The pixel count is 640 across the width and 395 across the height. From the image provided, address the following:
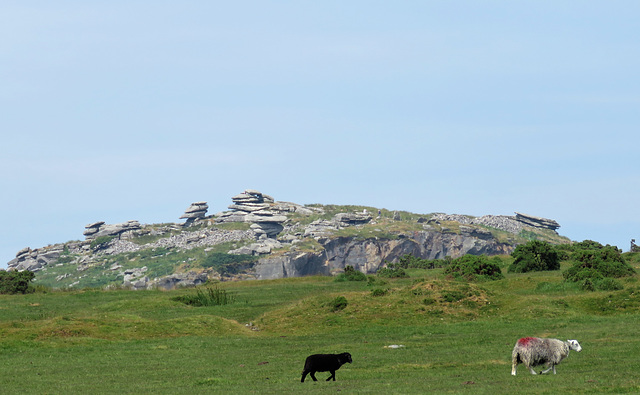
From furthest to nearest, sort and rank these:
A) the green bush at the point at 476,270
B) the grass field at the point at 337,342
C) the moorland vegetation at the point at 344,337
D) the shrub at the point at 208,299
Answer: the green bush at the point at 476,270
the shrub at the point at 208,299
the moorland vegetation at the point at 344,337
the grass field at the point at 337,342

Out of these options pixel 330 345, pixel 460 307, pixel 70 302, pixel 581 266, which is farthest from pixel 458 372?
pixel 70 302

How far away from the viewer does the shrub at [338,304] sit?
56.6 meters

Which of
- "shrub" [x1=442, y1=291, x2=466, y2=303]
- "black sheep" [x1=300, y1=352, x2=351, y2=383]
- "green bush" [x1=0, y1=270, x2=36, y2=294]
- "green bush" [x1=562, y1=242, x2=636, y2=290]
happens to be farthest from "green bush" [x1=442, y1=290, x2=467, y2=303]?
"green bush" [x1=0, y1=270, x2=36, y2=294]

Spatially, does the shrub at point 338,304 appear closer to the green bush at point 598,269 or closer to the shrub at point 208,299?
the shrub at point 208,299

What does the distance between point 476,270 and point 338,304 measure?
28.0 m

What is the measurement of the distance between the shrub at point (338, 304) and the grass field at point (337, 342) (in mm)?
371

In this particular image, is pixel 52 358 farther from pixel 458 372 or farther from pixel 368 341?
pixel 458 372

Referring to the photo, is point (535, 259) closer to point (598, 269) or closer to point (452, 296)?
point (598, 269)

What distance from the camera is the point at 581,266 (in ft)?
241

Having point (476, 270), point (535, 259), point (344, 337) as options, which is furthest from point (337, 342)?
point (535, 259)

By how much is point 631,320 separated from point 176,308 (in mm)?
38125

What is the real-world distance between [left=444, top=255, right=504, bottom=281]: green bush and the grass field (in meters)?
6.40

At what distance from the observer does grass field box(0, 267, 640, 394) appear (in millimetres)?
27266

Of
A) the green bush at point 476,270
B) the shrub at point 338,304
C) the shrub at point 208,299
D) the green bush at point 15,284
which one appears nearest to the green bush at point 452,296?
the shrub at point 338,304
